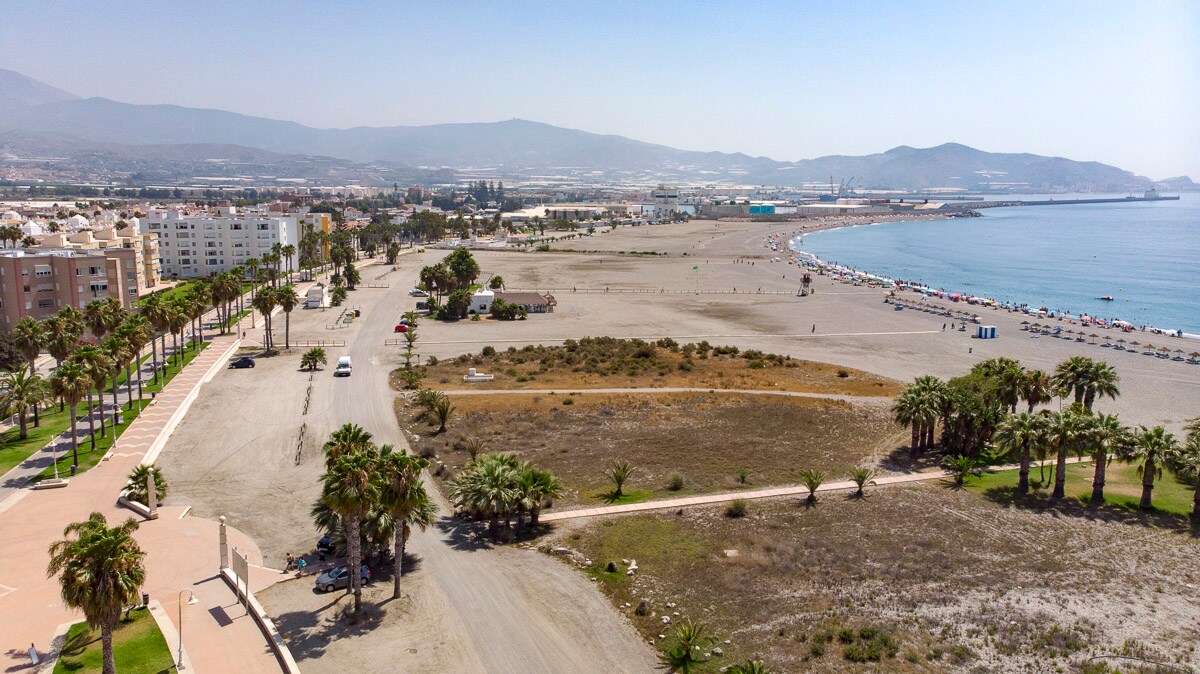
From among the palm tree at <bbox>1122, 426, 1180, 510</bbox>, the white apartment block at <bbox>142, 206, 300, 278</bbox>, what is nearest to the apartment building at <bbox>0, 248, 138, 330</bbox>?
the white apartment block at <bbox>142, 206, 300, 278</bbox>

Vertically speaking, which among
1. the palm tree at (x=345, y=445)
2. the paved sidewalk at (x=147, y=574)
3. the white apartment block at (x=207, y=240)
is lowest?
the paved sidewalk at (x=147, y=574)

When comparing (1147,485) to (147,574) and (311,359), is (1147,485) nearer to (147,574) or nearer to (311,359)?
(147,574)

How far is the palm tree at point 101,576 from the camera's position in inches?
682

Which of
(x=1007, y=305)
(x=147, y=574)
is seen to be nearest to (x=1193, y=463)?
(x=147, y=574)

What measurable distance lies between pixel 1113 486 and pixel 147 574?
3953 centimetres

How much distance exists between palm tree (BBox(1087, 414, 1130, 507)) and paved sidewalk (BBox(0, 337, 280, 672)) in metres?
32.1

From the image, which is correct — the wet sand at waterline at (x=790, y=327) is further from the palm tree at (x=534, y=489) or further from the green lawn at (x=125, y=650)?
the green lawn at (x=125, y=650)

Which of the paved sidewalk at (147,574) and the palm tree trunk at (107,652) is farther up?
the palm tree trunk at (107,652)

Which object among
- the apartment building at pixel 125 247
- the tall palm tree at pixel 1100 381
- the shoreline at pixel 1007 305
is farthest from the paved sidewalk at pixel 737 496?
the shoreline at pixel 1007 305

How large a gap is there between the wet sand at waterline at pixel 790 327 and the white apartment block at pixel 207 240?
3352 centimetres

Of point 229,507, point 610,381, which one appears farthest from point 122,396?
point 610,381

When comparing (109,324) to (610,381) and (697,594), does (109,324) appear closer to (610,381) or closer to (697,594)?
(610,381)

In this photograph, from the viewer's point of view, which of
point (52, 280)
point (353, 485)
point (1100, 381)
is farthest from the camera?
point (52, 280)

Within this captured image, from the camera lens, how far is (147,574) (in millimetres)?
24781
